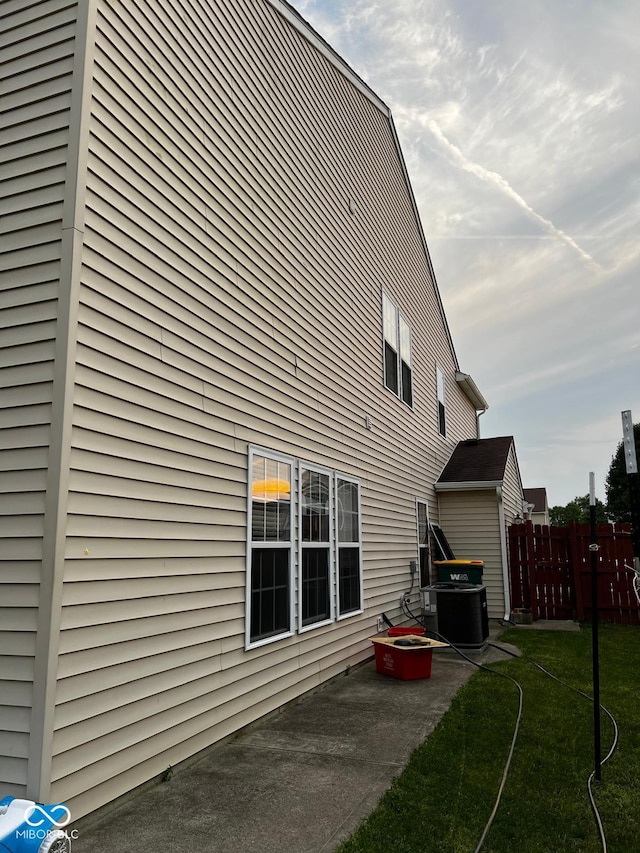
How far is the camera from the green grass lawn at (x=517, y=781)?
290 centimetres

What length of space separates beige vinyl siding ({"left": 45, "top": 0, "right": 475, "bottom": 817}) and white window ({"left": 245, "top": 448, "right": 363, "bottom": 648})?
0.17 m

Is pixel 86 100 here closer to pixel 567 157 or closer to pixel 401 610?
pixel 401 610

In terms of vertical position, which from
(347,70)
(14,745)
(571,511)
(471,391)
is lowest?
(14,745)

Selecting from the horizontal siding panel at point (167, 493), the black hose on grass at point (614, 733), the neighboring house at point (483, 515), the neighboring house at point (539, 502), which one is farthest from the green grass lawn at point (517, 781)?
the neighboring house at point (539, 502)

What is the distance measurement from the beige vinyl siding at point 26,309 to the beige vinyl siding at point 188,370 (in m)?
0.16

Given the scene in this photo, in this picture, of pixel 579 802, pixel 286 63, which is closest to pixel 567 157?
pixel 286 63

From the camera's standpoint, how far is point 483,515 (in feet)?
38.4

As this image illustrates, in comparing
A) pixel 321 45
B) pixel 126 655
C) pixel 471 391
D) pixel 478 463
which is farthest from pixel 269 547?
pixel 471 391

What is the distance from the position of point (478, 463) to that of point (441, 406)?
1523 mm

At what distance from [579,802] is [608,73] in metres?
10.8

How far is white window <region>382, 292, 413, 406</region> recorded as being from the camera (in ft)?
31.0

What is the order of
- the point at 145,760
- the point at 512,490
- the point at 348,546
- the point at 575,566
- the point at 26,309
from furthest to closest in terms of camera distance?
the point at 512,490 → the point at 575,566 → the point at 348,546 → the point at 145,760 → the point at 26,309

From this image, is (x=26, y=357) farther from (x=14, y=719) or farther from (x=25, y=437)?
(x=14, y=719)

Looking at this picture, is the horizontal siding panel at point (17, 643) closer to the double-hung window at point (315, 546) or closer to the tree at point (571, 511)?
the double-hung window at point (315, 546)
